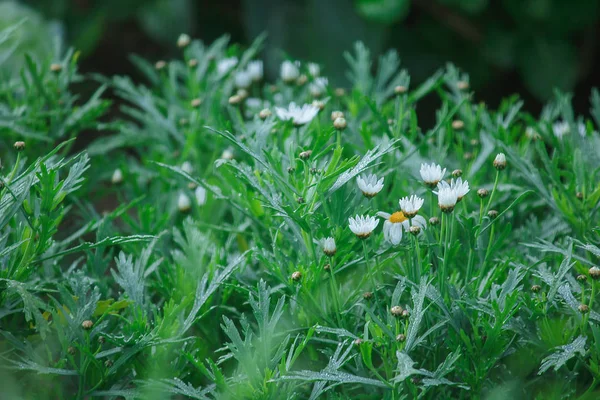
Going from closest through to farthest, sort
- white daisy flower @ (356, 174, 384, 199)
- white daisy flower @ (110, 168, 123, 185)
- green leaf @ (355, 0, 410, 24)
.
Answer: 1. white daisy flower @ (356, 174, 384, 199)
2. white daisy flower @ (110, 168, 123, 185)
3. green leaf @ (355, 0, 410, 24)

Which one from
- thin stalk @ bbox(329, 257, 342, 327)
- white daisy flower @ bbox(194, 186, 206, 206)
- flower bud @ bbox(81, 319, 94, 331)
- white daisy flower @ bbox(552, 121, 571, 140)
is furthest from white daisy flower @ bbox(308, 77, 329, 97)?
flower bud @ bbox(81, 319, 94, 331)

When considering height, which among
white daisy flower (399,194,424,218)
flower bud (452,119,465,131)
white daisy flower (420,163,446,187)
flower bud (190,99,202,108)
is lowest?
flower bud (452,119,465,131)

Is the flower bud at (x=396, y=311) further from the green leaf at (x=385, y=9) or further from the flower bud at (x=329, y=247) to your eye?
the green leaf at (x=385, y=9)

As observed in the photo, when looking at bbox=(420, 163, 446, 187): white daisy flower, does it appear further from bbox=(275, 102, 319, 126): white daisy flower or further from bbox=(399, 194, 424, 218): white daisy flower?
bbox=(275, 102, 319, 126): white daisy flower

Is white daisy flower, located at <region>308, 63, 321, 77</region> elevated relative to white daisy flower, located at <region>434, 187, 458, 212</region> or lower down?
lower down

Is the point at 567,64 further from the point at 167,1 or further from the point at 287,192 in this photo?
the point at 287,192
